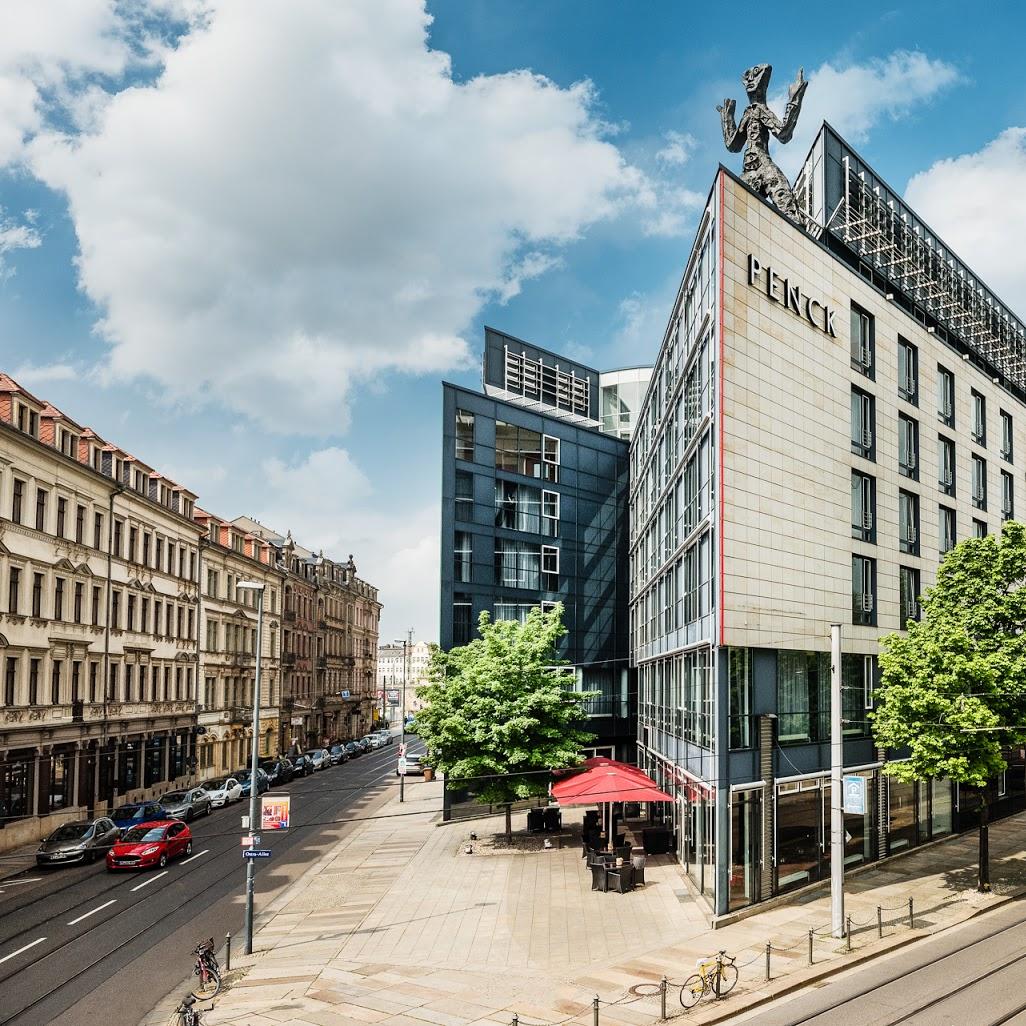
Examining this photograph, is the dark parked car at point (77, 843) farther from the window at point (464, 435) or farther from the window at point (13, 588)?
the window at point (464, 435)

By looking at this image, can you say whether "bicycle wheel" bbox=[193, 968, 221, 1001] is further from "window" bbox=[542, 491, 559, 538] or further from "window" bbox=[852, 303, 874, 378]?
"window" bbox=[542, 491, 559, 538]

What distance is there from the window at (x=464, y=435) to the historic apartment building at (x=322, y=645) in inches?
1146

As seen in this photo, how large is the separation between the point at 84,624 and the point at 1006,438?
1724 inches

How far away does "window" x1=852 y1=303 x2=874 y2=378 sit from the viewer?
33688mm

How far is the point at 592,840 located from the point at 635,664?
18.7 m

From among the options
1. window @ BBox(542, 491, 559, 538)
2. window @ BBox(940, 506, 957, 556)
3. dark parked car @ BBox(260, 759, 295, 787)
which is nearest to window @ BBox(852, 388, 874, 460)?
window @ BBox(940, 506, 957, 556)

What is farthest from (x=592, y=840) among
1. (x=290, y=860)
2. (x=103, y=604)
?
(x=103, y=604)

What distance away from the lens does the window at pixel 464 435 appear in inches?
1914

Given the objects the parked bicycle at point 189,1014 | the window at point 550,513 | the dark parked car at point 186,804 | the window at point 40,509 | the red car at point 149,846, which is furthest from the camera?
the window at point 550,513

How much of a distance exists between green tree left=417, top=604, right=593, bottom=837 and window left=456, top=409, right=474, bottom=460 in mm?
13075

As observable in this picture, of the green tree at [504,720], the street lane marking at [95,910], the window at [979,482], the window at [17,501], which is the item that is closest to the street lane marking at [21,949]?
the street lane marking at [95,910]

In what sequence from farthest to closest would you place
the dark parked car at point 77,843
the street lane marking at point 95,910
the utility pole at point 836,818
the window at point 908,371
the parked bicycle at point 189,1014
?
the window at point 908,371
the dark parked car at point 77,843
the street lane marking at point 95,910
the utility pole at point 836,818
the parked bicycle at point 189,1014

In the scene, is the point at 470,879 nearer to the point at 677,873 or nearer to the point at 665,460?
the point at 677,873

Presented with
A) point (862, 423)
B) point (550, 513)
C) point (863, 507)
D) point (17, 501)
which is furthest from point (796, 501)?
point (17, 501)
